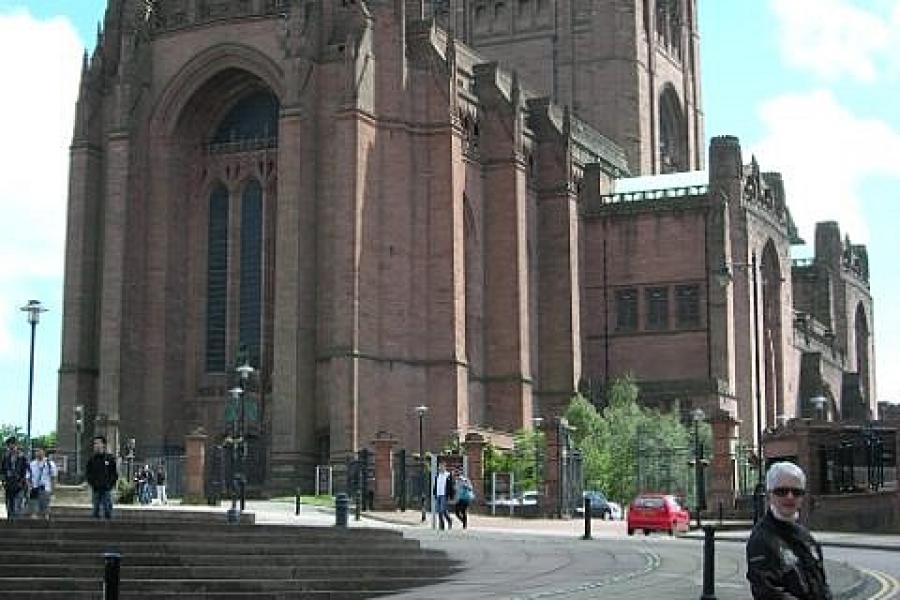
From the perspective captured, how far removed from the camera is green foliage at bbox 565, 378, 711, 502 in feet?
183

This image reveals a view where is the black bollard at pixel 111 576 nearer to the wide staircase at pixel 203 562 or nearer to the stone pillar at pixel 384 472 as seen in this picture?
the wide staircase at pixel 203 562

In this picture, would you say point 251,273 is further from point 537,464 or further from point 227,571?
point 227,571

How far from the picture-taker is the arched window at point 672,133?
90.9 metres

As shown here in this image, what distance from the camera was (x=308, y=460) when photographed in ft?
182

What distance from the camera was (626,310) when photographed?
7194 cm

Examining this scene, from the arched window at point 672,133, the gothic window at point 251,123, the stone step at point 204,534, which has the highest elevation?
the arched window at point 672,133

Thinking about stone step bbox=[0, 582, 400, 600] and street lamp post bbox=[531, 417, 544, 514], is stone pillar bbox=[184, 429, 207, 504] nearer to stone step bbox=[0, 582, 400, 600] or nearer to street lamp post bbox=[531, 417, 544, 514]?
street lamp post bbox=[531, 417, 544, 514]

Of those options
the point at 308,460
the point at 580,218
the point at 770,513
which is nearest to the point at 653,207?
the point at 580,218

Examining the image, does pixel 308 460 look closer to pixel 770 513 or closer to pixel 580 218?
pixel 580 218

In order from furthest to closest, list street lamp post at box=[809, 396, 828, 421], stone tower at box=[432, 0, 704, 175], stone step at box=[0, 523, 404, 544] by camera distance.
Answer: stone tower at box=[432, 0, 704, 175] → street lamp post at box=[809, 396, 828, 421] → stone step at box=[0, 523, 404, 544]

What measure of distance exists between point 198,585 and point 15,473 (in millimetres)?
9515

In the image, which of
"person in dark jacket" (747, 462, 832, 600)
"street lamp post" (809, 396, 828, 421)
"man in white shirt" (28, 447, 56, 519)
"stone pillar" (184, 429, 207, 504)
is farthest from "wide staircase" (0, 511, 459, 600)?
"street lamp post" (809, 396, 828, 421)

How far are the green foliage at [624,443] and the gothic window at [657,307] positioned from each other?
8.11m

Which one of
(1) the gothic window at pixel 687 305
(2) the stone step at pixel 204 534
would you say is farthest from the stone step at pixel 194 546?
(1) the gothic window at pixel 687 305
